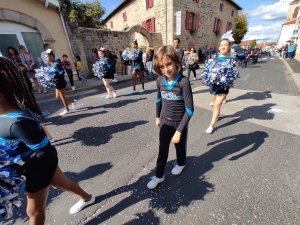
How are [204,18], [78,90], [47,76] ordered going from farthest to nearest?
[204,18] → [78,90] → [47,76]

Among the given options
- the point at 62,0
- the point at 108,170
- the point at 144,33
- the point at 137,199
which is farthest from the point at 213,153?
the point at 62,0

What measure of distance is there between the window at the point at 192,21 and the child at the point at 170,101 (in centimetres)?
1854

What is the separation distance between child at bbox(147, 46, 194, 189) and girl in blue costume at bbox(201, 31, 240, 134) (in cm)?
168

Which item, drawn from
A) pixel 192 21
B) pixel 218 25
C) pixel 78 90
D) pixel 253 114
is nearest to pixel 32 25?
pixel 78 90

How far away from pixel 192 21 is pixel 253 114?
1810 centimetres

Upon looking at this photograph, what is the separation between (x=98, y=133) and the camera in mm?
3572

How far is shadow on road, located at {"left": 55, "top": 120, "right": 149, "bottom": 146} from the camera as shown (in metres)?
3.26

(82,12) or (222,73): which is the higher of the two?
(82,12)

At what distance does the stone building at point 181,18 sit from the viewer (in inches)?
621

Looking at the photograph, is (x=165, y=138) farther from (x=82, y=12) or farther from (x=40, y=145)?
(x=82, y=12)

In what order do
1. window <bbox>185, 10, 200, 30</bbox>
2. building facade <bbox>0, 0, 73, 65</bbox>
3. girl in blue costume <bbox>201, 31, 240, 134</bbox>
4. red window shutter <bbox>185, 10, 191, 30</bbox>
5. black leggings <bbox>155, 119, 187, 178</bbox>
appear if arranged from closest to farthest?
1. black leggings <bbox>155, 119, 187, 178</bbox>
2. girl in blue costume <bbox>201, 31, 240, 134</bbox>
3. building facade <bbox>0, 0, 73, 65</bbox>
4. red window shutter <bbox>185, 10, 191, 30</bbox>
5. window <bbox>185, 10, 200, 30</bbox>

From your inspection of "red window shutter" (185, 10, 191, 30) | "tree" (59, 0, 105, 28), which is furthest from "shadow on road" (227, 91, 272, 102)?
"tree" (59, 0, 105, 28)

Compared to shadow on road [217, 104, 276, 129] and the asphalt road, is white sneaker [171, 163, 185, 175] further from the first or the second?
shadow on road [217, 104, 276, 129]

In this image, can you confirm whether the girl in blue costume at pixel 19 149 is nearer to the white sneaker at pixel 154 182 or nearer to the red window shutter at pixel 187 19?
the white sneaker at pixel 154 182
